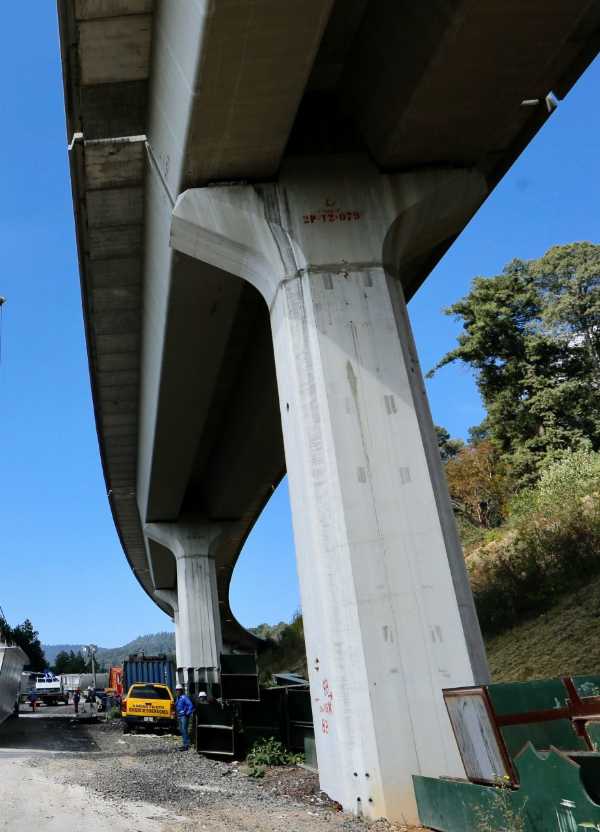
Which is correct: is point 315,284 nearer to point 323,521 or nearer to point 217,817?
point 323,521

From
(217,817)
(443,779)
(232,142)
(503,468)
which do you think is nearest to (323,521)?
(443,779)

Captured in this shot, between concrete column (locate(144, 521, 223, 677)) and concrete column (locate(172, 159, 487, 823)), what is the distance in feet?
58.7

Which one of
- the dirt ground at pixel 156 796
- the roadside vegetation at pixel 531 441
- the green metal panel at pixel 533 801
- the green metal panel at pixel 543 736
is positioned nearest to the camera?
the green metal panel at pixel 533 801

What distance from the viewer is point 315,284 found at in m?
8.57

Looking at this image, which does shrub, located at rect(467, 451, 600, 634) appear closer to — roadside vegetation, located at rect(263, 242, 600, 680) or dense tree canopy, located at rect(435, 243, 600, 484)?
roadside vegetation, located at rect(263, 242, 600, 680)

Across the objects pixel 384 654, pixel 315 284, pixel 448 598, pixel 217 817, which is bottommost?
pixel 217 817

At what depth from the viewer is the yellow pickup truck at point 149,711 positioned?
2269 cm

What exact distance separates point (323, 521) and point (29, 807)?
4840 mm

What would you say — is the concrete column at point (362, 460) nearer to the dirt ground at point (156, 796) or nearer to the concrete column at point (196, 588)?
the dirt ground at point (156, 796)

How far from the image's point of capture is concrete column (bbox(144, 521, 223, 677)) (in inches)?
982

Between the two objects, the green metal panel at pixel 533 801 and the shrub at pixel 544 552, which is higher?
the shrub at pixel 544 552

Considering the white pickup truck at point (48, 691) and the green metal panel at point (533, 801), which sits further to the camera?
the white pickup truck at point (48, 691)

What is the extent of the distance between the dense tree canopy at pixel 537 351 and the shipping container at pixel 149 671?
18.4 meters

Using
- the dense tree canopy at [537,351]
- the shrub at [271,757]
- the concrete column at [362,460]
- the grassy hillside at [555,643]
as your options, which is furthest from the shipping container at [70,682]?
the concrete column at [362,460]
